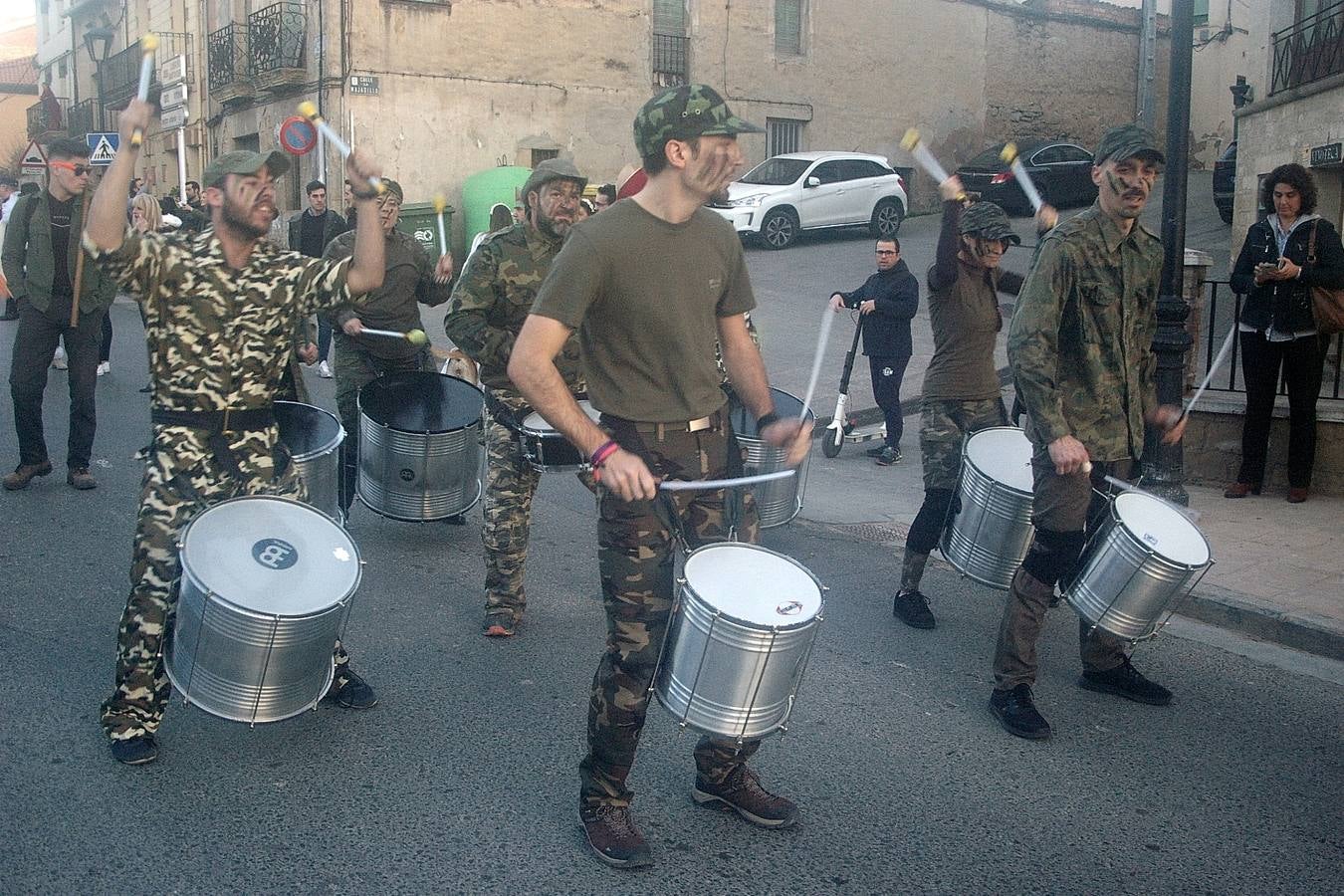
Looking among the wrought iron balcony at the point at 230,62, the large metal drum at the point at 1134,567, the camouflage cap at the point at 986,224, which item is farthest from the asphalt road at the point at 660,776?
the wrought iron balcony at the point at 230,62

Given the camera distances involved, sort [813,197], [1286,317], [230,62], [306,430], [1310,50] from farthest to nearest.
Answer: [230,62], [813,197], [1310,50], [1286,317], [306,430]

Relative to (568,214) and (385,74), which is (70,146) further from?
(385,74)

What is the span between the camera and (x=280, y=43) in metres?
25.1

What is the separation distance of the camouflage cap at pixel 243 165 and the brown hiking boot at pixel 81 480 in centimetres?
444

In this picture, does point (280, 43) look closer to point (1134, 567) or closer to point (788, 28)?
point (788, 28)

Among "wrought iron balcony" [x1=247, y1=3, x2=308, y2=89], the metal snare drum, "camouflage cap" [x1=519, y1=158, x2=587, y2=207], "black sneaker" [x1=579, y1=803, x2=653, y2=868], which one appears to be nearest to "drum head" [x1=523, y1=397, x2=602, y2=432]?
the metal snare drum

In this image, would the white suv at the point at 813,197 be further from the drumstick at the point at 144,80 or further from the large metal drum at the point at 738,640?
the large metal drum at the point at 738,640

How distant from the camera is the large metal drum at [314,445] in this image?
15.6 ft

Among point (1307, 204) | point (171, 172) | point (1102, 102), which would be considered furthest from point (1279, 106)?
point (171, 172)

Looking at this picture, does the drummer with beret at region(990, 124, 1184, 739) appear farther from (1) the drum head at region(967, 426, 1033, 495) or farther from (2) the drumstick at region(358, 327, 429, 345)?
(2) the drumstick at region(358, 327, 429, 345)

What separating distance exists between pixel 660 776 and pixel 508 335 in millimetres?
2167

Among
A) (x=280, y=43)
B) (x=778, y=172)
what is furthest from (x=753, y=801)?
(x=280, y=43)

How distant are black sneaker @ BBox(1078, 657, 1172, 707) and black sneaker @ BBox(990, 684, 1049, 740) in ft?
1.29

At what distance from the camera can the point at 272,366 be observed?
13.8 ft
